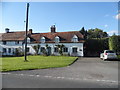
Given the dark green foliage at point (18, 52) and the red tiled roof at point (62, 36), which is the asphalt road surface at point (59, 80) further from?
the dark green foliage at point (18, 52)

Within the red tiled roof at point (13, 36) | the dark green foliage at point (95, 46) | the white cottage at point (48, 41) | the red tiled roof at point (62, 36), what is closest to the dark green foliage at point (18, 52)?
the white cottage at point (48, 41)

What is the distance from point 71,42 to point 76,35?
87.7 inches

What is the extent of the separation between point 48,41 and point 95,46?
11719mm

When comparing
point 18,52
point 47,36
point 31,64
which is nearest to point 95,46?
point 47,36

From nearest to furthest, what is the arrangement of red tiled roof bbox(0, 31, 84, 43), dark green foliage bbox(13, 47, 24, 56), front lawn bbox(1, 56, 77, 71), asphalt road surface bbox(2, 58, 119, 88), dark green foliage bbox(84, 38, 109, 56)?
1. asphalt road surface bbox(2, 58, 119, 88)
2. front lawn bbox(1, 56, 77, 71)
3. dark green foliage bbox(13, 47, 24, 56)
4. red tiled roof bbox(0, 31, 84, 43)
5. dark green foliage bbox(84, 38, 109, 56)

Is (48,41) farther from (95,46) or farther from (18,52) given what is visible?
(95,46)

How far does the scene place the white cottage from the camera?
3506 cm

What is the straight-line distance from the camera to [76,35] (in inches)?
1417

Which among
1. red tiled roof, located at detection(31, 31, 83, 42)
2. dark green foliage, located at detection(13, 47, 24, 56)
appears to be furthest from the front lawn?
red tiled roof, located at detection(31, 31, 83, 42)

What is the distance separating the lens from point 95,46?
3728cm

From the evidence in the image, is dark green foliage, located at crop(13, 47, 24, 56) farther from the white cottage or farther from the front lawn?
the front lawn

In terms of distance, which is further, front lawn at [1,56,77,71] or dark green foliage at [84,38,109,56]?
dark green foliage at [84,38,109,56]

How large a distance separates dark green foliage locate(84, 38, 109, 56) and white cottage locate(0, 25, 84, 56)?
3445 millimetres

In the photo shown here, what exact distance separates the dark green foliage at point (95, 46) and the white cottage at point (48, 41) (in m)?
3.45
